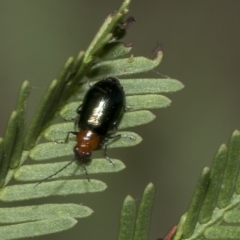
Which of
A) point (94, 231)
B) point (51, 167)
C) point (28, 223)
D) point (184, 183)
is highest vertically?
point (51, 167)

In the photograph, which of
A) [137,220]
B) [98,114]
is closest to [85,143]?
[98,114]

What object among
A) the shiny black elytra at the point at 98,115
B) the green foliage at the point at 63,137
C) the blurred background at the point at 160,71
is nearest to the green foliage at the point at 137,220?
the green foliage at the point at 63,137

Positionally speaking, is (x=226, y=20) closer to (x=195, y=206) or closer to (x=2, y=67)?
(x=2, y=67)

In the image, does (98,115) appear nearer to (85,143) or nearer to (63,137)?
(85,143)

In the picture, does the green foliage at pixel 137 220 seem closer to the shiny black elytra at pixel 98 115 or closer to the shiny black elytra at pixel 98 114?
the shiny black elytra at pixel 98 115

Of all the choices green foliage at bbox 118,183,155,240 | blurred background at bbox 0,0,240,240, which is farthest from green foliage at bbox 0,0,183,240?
blurred background at bbox 0,0,240,240

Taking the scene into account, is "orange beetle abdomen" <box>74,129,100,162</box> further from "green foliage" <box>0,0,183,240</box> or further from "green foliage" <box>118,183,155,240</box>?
"green foliage" <box>118,183,155,240</box>

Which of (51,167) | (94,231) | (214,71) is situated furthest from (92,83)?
(214,71)
